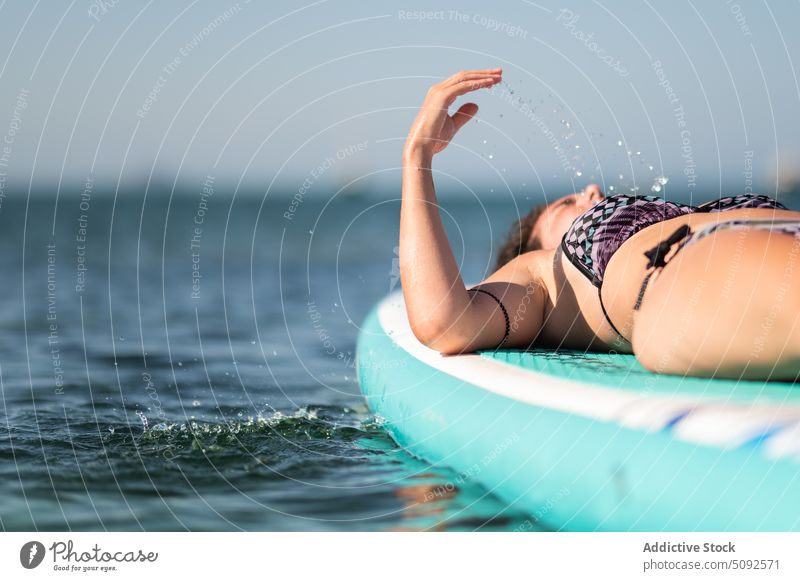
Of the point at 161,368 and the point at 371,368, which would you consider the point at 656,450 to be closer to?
the point at 371,368

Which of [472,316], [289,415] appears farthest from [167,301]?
[472,316]

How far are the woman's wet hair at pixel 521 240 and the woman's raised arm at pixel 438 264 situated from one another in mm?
415

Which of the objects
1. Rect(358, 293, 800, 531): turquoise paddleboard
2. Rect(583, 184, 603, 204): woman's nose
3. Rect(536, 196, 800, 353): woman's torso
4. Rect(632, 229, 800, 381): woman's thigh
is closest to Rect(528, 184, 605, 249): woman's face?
Rect(583, 184, 603, 204): woman's nose

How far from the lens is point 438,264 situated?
1.78 meters

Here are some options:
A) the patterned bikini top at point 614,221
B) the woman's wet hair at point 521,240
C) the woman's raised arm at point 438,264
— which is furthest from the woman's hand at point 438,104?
the woman's wet hair at point 521,240

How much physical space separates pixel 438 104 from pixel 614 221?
0.43 metres

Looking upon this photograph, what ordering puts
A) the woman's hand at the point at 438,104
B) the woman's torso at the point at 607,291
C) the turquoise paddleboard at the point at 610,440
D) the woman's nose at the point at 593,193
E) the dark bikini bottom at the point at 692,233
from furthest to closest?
the woman's nose at the point at 593,193 < the woman's hand at the point at 438,104 < the woman's torso at the point at 607,291 < the dark bikini bottom at the point at 692,233 < the turquoise paddleboard at the point at 610,440

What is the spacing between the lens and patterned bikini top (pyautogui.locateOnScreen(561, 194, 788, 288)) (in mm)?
1875

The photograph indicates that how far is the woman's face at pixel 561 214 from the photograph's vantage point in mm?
2312

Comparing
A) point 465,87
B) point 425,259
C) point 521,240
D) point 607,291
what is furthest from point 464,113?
point 521,240

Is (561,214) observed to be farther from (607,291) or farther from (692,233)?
(692,233)

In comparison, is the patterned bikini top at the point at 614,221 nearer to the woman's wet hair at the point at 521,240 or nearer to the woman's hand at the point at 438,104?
the woman's hand at the point at 438,104

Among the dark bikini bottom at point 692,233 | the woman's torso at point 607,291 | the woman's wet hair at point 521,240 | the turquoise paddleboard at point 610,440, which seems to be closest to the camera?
the turquoise paddleboard at point 610,440

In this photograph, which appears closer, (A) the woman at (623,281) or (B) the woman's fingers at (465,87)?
(A) the woman at (623,281)
